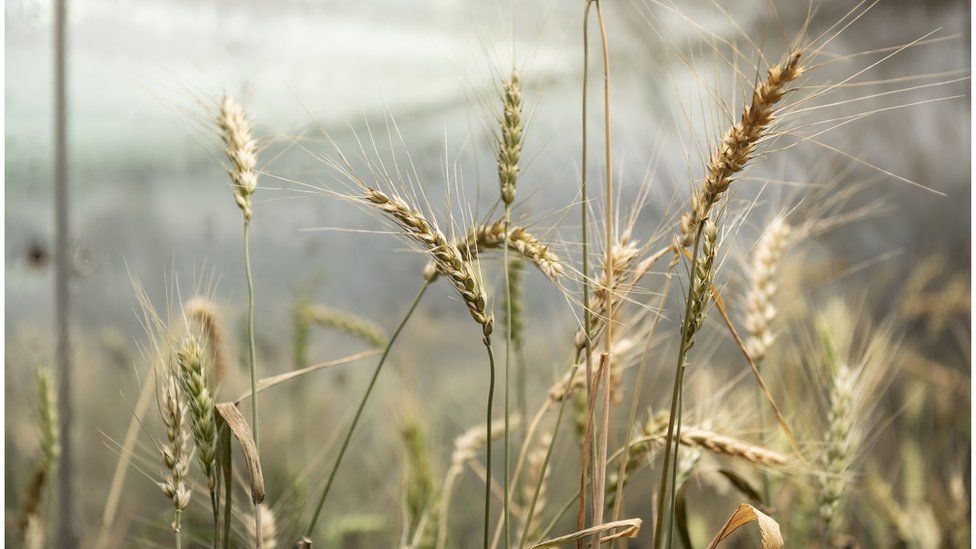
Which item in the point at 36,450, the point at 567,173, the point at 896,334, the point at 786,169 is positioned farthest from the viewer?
the point at 896,334

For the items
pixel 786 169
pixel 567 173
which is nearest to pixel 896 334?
pixel 786 169

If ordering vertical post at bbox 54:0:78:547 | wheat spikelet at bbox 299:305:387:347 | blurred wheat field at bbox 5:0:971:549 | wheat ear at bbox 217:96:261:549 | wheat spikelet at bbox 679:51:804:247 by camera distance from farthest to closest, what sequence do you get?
1. wheat spikelet at bbox 299:305:387:347
2. vertical post at bbox 54:0:78:547
3. blurred wheat field at bbox 5:0:971:549
4. wheat ear at bbox 217:96:261:549
5. wheat spikelet at bbox 679:51:804:247

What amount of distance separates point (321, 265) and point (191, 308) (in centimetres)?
34

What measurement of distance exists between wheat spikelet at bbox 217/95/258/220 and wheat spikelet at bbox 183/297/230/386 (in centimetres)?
28

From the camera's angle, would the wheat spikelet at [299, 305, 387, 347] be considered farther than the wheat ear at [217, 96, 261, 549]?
Yes

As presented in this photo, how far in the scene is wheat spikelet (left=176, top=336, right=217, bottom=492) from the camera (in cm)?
80

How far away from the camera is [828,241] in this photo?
6.27 ft

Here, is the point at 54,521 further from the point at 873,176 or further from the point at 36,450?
the point at 873,176

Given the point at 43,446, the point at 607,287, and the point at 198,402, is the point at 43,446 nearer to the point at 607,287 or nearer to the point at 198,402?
the point at 198,402

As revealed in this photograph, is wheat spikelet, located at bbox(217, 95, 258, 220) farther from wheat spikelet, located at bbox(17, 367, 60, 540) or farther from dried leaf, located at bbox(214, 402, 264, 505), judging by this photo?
wheat spikelet, located at bbox(17, 367, 60, 540)

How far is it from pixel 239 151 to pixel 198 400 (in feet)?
0.84

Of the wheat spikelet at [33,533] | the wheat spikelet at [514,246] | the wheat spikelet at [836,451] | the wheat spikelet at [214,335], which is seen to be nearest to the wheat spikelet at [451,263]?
the wheat spikelet at [514,246]

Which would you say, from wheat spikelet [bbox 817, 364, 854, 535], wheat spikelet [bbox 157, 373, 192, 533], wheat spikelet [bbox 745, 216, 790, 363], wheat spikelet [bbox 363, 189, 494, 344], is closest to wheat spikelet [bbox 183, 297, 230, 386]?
wheat spikelet [bbox 157, 373, 192, 533]

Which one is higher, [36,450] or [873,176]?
[873,176]
